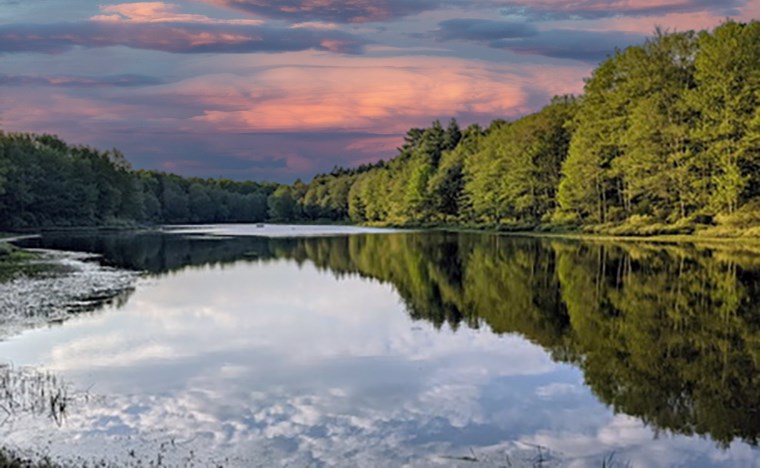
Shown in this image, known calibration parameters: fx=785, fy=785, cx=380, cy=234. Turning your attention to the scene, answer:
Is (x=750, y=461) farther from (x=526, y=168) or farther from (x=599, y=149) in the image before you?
(x=526, y=168)

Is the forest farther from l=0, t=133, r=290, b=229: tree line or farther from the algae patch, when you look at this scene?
the algae patch

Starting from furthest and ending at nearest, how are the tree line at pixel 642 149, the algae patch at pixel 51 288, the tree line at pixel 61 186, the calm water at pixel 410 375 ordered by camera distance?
the tree line at pixel 61 186
the tree line at pixel 642 149
the algae patch at pixel 51 288
the calm water at pixel 410 375

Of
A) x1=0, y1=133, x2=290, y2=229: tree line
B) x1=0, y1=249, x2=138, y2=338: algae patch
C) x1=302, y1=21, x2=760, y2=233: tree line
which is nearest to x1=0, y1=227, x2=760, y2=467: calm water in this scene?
x1=0, y1=249, x2=138, y2=338: algae patch

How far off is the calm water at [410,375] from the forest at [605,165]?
3134 cm

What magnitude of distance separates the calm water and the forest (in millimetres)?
31344

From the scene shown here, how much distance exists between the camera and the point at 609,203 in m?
76.9

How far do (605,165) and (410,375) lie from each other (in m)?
64.6

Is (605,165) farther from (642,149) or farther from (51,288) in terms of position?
(51,288)

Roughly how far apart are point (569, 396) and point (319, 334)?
341 inches

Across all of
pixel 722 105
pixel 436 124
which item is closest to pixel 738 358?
pixel 722 105

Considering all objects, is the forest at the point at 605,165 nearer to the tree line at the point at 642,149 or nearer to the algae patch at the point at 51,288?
the tree line at the point at 642,149

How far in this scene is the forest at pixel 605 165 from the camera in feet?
191

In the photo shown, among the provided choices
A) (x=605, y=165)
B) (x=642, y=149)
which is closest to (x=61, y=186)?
(x=605, y=165)

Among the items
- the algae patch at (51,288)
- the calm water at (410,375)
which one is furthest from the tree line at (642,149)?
the algae patch at (51,288)
